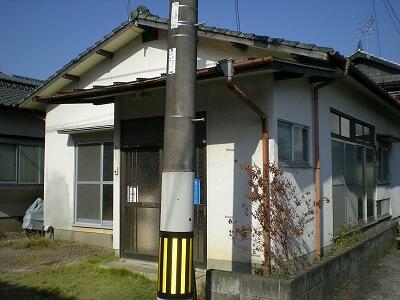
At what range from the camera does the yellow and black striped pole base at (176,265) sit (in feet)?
14.0

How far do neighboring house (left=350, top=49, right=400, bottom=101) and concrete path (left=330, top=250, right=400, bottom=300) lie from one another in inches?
524

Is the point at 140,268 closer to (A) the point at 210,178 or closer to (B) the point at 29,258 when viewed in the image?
(A) the point at 210,178

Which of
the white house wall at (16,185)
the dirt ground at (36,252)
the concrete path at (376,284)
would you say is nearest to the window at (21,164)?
the white house wall at (16,185)

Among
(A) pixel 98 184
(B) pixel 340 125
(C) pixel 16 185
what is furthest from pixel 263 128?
(C) pixel 16 185

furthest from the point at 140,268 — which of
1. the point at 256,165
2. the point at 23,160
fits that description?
the point at 23,160

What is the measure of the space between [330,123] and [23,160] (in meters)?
9.34

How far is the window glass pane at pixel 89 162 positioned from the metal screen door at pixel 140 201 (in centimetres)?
305

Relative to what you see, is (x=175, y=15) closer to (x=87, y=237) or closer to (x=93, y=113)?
(x=93, y=113)

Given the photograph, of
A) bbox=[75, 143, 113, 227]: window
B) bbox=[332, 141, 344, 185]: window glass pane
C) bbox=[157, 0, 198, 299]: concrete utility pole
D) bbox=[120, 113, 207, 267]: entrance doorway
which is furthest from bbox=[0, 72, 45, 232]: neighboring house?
bbox=[157, 0, 198, 299]: concrete utility pole

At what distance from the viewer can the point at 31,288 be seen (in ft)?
22.7

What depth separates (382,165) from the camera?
13617 millimetres

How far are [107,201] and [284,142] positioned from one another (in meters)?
5.51

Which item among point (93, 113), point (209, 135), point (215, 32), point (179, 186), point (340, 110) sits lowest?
point (179, 186)

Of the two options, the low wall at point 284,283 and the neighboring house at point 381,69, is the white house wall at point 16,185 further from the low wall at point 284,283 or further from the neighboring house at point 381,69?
the neighboring house at point 381,69
